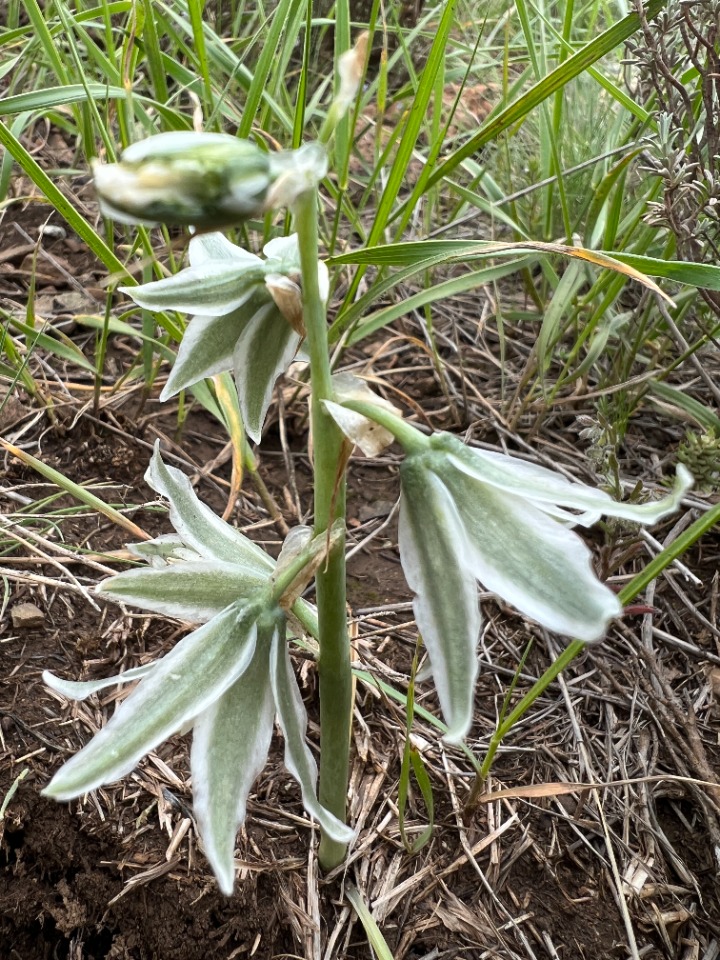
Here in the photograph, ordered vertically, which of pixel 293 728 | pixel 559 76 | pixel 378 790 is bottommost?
pixel 378 790

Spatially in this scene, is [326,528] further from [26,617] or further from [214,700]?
[26,617]

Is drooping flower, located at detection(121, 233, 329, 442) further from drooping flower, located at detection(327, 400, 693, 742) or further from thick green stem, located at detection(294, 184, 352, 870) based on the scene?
drooping flower, located at detection(327, 400, 693, 742)

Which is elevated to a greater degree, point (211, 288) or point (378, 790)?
point (211, 288)

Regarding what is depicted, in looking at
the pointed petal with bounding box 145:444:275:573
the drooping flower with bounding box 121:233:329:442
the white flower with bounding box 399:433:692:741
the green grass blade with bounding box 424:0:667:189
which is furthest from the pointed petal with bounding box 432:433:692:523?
the green grass blade with bounding box 424:0:667:189

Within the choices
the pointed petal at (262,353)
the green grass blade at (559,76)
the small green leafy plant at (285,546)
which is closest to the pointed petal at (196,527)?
the small green leafy plant at (285,546)

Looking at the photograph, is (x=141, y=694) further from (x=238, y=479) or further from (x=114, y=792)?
(x=238, y=479)

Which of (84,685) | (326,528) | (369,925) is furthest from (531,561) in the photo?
(369,925)
